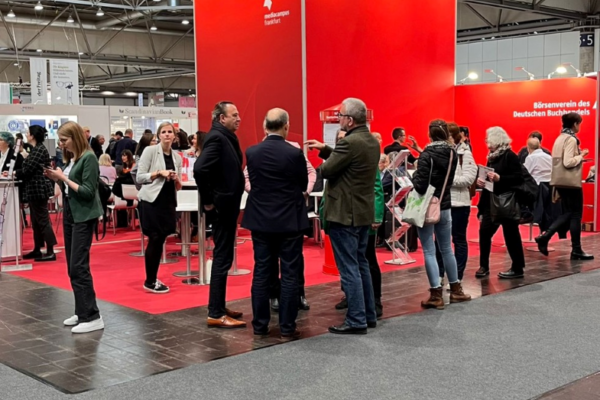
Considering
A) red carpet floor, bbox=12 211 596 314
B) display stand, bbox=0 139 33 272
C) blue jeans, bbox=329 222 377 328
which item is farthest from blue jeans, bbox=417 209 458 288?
display stand, bbox=0 139 33 272

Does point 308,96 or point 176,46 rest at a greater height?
point 176,46

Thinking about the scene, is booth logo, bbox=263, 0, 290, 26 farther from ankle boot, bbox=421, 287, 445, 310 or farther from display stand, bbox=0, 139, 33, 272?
ankle boot, bbox=421, 287, 445, 310

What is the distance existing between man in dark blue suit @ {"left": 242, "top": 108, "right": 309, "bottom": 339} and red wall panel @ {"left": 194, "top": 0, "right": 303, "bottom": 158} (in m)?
4.45

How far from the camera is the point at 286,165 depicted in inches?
173

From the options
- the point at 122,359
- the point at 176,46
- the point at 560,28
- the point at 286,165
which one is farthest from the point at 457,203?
the point at 176,46

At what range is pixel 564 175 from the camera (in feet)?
24.2

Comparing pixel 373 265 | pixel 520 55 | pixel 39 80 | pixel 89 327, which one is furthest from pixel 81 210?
pixel 520 55

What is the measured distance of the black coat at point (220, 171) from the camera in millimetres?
4625

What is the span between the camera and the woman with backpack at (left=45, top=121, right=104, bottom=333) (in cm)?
468

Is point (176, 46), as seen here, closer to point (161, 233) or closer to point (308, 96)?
point (308, 96)

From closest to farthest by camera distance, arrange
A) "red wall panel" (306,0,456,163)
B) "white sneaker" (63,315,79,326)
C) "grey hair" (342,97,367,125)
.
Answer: "grey hair" (342,97,367,125), "white sneaker" (63,315,79,326), "red wall panel" (306,0,456,163)

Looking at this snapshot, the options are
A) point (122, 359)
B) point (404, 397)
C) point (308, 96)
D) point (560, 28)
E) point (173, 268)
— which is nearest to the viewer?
point (404, 397)

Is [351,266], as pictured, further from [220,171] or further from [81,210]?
[81,210]

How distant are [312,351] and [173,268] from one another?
3.33 meters
